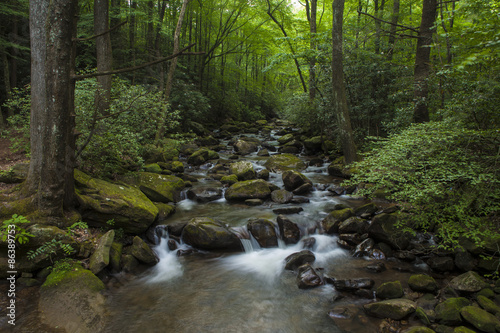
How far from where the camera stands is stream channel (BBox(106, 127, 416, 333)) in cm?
440

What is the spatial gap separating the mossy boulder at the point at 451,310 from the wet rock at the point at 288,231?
3.36 m

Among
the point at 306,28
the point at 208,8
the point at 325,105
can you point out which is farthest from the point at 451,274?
the point at 208,8

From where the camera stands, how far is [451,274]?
5348mm

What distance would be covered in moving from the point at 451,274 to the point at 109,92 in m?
10.9

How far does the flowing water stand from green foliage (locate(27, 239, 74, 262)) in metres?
1.17

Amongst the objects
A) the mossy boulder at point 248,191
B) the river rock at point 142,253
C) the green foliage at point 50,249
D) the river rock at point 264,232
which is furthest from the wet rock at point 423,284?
the green foliage at point 50,249

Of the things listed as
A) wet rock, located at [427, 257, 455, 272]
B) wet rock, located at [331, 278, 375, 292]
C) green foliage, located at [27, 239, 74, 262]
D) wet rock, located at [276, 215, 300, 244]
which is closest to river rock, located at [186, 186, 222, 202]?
wet rock, located at [276, 215, 300, 244]

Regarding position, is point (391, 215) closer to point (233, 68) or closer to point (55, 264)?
point (55, 264)

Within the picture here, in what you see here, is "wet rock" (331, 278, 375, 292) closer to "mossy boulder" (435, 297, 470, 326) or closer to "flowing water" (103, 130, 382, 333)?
"flowing water" (103, 130, 382, 333)

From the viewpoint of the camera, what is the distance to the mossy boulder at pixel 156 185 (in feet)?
28.2

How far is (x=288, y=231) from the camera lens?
7.15 meters

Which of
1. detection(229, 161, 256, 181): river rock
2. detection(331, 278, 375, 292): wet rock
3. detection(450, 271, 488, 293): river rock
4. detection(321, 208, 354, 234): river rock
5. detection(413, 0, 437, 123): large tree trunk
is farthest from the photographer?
detection(229, 161, 256, 181): river rock

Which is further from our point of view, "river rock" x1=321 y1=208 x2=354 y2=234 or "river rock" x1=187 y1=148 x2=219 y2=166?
"river rock" x1=187 y1=148 x2=219 y2=166

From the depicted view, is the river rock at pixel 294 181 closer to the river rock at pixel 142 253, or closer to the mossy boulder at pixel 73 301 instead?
the river rock at pixel 142 253
